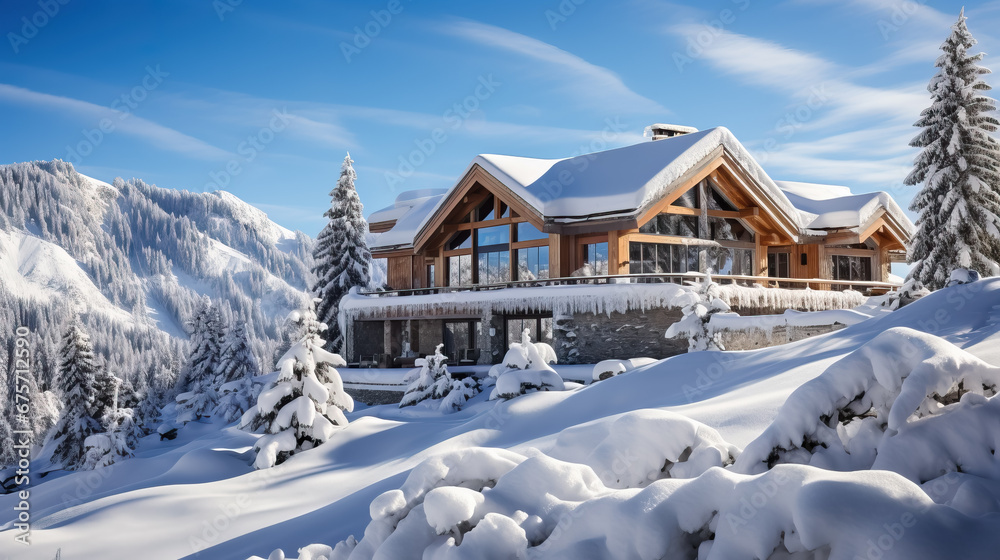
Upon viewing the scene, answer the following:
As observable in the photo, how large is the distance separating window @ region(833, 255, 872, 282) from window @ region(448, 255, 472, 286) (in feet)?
53.7

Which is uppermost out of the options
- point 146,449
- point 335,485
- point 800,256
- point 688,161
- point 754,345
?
point 688,161

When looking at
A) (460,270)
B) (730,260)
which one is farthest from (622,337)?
(460,270)

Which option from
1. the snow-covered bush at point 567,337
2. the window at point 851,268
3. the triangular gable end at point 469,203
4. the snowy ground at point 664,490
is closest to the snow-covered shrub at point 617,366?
the snowy ground at point 664,490

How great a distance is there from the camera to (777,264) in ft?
106

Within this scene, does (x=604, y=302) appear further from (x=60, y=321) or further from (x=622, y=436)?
(x=60, y=321)

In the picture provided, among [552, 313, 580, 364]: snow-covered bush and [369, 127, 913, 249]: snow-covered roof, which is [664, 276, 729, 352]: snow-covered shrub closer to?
[552, 313, 580, 364]: snow-covered bush

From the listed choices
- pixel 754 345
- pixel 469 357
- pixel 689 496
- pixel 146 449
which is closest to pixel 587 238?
pixel 469 357

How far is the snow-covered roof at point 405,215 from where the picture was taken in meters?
34.0

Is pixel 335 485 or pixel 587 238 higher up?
pixel 587 238

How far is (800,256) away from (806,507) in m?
31.0

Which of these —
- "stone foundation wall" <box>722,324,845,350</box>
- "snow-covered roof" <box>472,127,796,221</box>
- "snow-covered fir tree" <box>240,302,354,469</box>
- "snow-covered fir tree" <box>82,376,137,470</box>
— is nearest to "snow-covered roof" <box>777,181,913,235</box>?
"snow-covered roof" <box>472,127,796,221</box>

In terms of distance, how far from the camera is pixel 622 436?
18.1 ft

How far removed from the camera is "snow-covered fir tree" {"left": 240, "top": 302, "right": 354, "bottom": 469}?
14219 millimetres

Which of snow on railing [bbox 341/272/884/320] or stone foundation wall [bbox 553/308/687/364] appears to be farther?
snow on railing [bbox 341/272/884/320]
